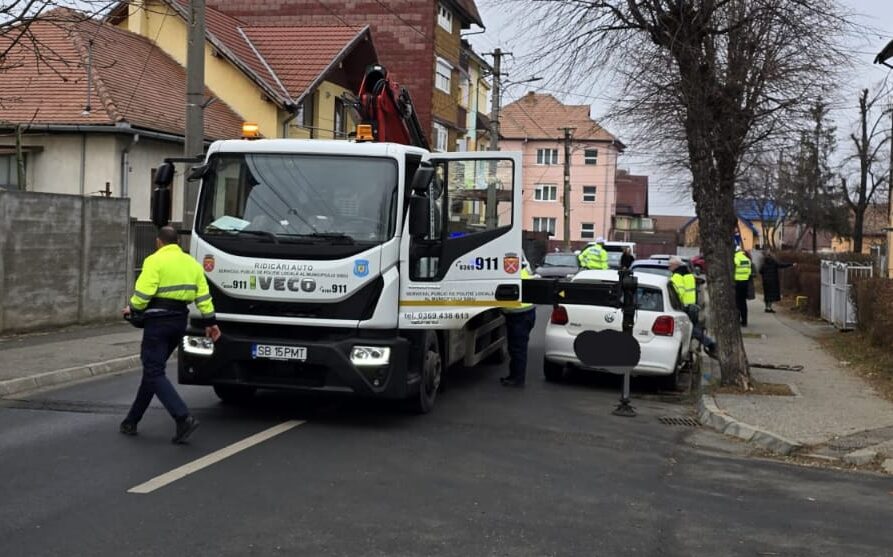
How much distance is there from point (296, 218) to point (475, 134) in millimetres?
39798

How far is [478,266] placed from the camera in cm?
969

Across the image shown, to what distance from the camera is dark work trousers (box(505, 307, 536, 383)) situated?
11.7 meters

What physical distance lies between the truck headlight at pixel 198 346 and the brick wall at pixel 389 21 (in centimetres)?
2811

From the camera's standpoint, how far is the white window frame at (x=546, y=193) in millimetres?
70819

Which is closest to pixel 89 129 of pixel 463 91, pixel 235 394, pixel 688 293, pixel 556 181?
pixel 235 394

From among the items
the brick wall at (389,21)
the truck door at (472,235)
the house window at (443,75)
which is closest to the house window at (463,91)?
the house window at (443,75)

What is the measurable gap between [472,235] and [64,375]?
532 cm

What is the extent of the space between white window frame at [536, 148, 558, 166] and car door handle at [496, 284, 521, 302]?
61225 mm

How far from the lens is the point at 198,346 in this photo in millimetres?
8734

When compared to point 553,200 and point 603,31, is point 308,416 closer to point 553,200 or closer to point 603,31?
point 603,31

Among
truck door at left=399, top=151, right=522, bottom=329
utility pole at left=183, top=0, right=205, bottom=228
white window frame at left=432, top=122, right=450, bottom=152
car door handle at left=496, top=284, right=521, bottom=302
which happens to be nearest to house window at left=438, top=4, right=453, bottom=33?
white window frame at left=432, top=122, right=450, bottom=152

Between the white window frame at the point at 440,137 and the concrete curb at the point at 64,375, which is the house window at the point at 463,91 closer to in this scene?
the white window frame at the point at 440,137

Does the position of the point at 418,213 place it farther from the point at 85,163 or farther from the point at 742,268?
the point at 742,268

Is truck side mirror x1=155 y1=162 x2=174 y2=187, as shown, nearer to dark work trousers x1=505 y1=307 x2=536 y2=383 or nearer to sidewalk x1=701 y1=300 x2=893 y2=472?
dark work trousers x1=505 y1=307 x2=536 y2=383
